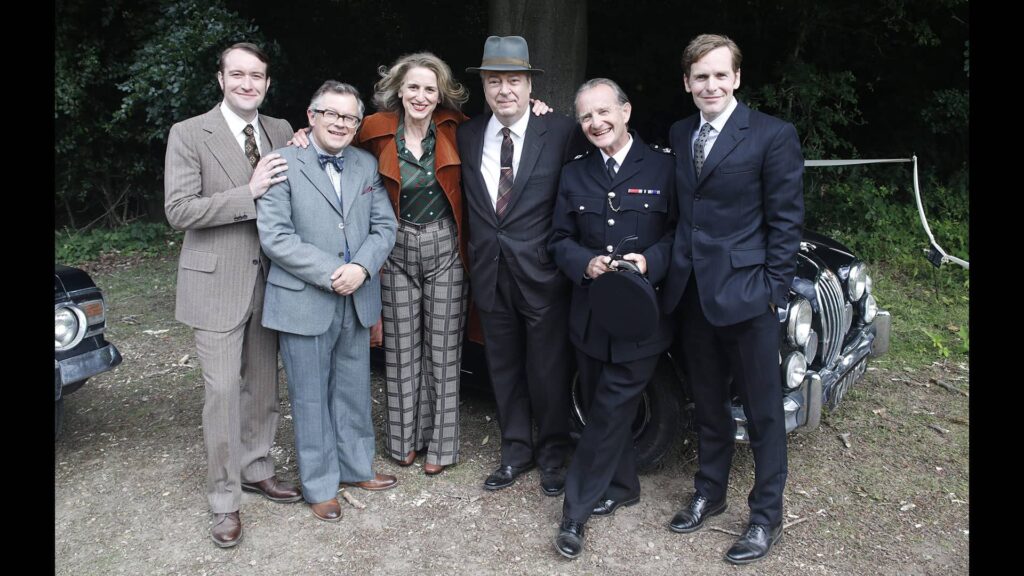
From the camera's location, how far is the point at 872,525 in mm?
3662

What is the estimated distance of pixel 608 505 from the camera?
377 centimetres

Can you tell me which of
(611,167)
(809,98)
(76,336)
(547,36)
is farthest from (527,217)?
(809,98)

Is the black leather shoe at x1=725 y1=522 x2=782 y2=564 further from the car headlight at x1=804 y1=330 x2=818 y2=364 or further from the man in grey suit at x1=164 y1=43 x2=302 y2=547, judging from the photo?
the man in grey suit at x1=164 y1=43 x2=302 y2=547

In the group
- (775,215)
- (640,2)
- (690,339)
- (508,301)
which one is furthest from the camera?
(640,2)

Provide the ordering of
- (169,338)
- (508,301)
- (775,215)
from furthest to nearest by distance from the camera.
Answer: (169,338)
(508,301)
(775,215)

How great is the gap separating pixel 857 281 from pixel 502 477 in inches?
87.6

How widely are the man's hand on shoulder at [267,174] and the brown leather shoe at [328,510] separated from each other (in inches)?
56.4

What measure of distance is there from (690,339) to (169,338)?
4605mm

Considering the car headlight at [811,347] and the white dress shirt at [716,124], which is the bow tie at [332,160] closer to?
the white dress shirt at [716,124]

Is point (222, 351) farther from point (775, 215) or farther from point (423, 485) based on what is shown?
point (775, 215)

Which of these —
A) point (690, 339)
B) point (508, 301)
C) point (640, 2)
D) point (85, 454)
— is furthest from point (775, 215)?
point (640, 2)

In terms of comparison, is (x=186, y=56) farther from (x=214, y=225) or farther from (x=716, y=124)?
(x=716, y=124)

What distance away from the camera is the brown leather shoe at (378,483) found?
4043mm

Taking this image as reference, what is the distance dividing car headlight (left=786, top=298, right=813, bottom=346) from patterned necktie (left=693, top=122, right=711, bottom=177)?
898 mm
